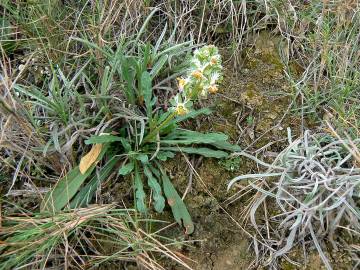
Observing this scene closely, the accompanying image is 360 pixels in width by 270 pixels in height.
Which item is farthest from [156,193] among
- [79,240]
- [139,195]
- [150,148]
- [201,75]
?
[201,75]

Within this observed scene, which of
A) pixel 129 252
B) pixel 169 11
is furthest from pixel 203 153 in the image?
pixel 169 11

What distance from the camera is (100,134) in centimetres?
180

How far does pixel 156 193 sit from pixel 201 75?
45 cm

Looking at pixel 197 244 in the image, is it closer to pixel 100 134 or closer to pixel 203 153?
pixel 203 153

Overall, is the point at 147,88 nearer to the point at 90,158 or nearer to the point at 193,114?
the point at 193,114

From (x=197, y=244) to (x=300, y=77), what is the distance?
0.83 m

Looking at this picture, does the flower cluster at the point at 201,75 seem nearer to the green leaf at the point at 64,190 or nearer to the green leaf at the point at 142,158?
the green leaf at the point at 142,158

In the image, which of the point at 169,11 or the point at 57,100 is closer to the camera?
the point at 57,100

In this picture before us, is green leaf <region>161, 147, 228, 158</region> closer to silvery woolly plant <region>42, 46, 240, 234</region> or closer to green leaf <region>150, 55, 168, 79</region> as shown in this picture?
silvery woolly plant <region>42, 46, 240, 234</region>

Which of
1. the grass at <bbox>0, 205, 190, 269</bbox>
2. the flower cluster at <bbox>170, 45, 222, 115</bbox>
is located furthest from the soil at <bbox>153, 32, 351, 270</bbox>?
the flower cluster at <bbox>170, 45, 222, 115</bbox>

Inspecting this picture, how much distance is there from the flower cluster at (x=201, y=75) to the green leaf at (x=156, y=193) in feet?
0.86

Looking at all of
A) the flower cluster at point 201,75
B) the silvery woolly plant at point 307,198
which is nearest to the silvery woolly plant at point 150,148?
the flower cluster at point 201,75

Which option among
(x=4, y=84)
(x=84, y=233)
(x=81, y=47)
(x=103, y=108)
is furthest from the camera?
(x=81, y=47)

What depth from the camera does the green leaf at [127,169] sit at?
1.77m
